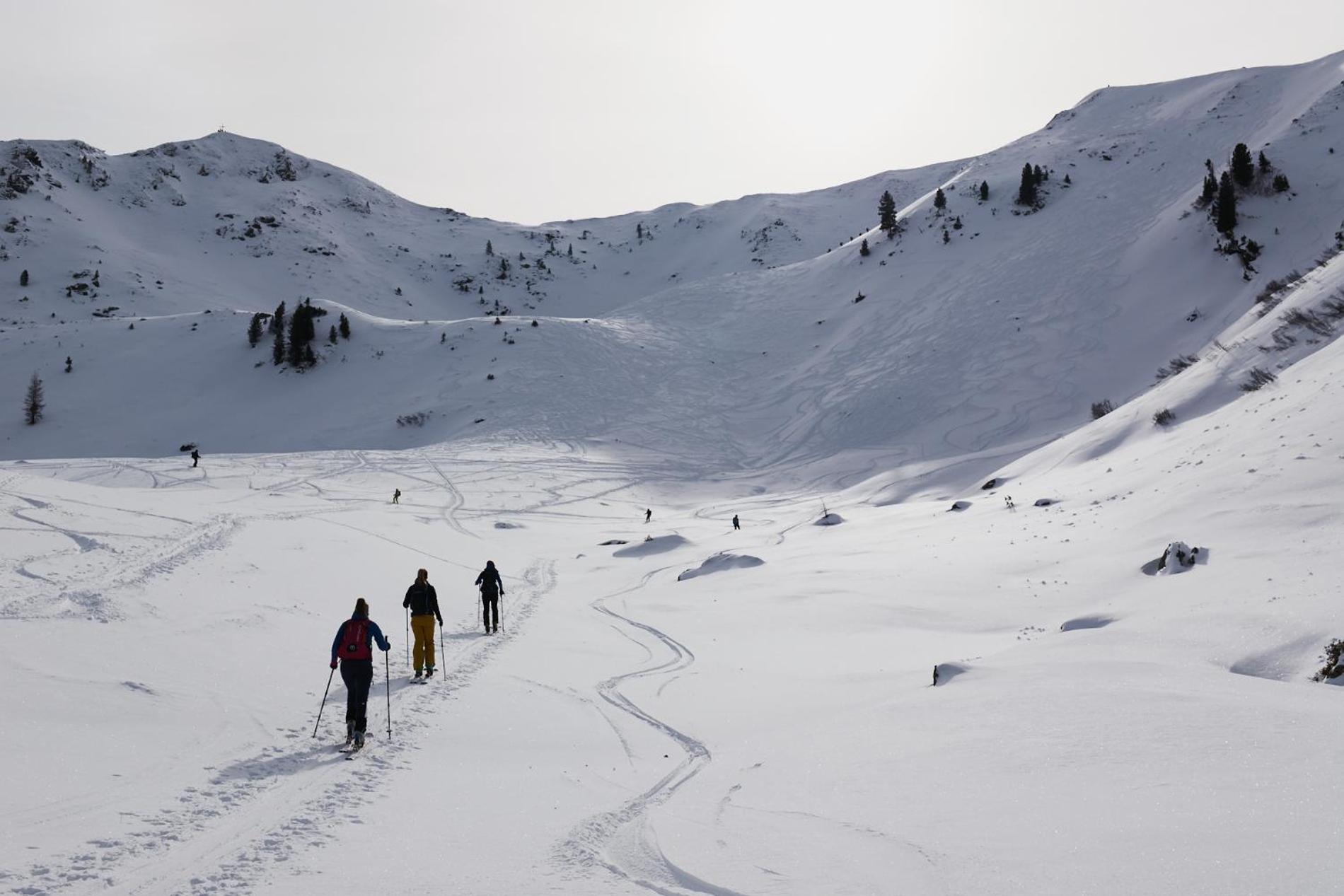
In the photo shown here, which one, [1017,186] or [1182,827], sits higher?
[1017,186]

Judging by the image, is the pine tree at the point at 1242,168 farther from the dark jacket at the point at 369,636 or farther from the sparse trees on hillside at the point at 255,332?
the sparse trees on hillside at the point at 255,332

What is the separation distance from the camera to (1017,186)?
7338cm

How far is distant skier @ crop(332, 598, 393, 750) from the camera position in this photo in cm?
897

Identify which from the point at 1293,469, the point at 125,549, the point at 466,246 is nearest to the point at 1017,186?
the point at 1293,469

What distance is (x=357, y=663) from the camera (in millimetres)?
9688

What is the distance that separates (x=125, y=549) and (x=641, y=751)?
551 inches

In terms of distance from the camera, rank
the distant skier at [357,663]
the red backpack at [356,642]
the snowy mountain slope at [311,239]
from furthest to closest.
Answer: the snowy mountain slope at [311,239] < the red backpack at [356,642] < the distant skier at [357,663]

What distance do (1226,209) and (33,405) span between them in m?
83.9

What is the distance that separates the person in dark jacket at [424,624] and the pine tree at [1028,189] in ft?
227

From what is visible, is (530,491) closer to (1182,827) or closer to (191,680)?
(191,680)

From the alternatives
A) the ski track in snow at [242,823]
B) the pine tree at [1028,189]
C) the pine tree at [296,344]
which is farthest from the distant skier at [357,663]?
the pine tree at [1028,189]

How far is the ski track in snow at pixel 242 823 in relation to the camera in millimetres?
5332

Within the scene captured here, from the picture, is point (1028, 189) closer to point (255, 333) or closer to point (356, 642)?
point (255, 333)

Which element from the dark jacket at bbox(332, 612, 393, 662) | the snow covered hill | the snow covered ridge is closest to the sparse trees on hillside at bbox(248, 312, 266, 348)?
the snow covered ridge
